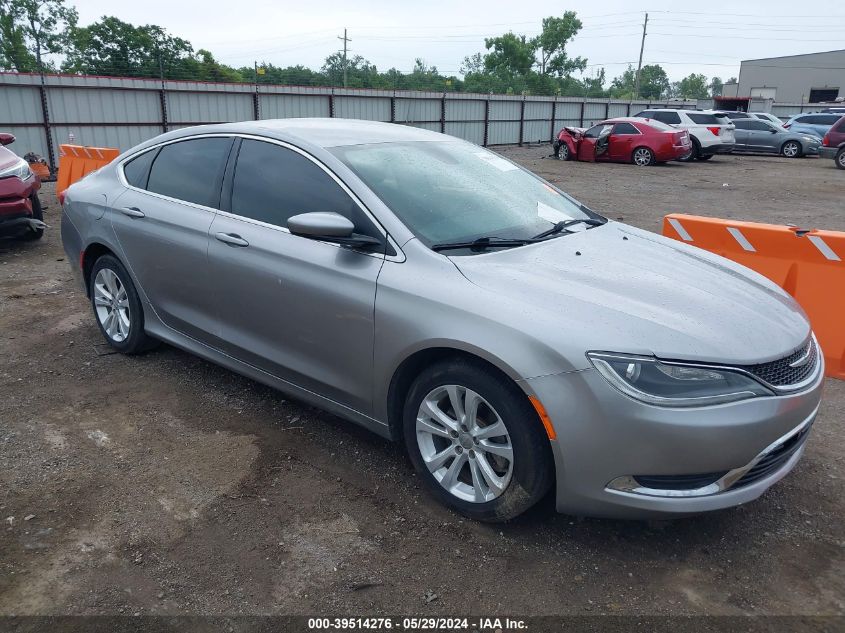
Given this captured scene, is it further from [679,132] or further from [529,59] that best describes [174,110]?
[529,59]

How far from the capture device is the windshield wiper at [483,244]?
3170 millimetres

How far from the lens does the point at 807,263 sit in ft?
15.4

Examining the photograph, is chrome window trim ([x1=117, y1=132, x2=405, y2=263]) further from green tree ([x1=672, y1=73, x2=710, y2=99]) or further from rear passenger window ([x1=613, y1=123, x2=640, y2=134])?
green tree ([x1=672, y1=73, x2=710, y2=99])

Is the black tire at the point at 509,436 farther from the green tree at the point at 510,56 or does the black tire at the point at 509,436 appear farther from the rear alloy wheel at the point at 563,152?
the green tree at the point at 510,56

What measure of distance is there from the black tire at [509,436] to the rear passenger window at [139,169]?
2.70 meters

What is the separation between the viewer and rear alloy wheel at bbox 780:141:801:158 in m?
25.1

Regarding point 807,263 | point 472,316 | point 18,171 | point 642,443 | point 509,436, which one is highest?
point 472,316

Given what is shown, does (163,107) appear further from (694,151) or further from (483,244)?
(483,244)

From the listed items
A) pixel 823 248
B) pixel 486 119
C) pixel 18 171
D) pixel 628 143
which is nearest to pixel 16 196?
pixel 18 171

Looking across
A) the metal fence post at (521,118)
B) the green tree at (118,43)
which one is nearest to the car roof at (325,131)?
the metal fence post at (521,118)

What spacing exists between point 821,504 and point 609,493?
1.34 meters

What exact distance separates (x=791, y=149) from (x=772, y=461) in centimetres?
2666

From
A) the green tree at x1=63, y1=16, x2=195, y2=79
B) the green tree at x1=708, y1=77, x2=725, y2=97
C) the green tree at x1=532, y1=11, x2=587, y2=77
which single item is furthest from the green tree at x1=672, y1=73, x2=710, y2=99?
the green tree at x1=63, y1=16, x2=195, y2=79

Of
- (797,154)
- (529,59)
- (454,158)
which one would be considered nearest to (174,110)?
(454,158)
